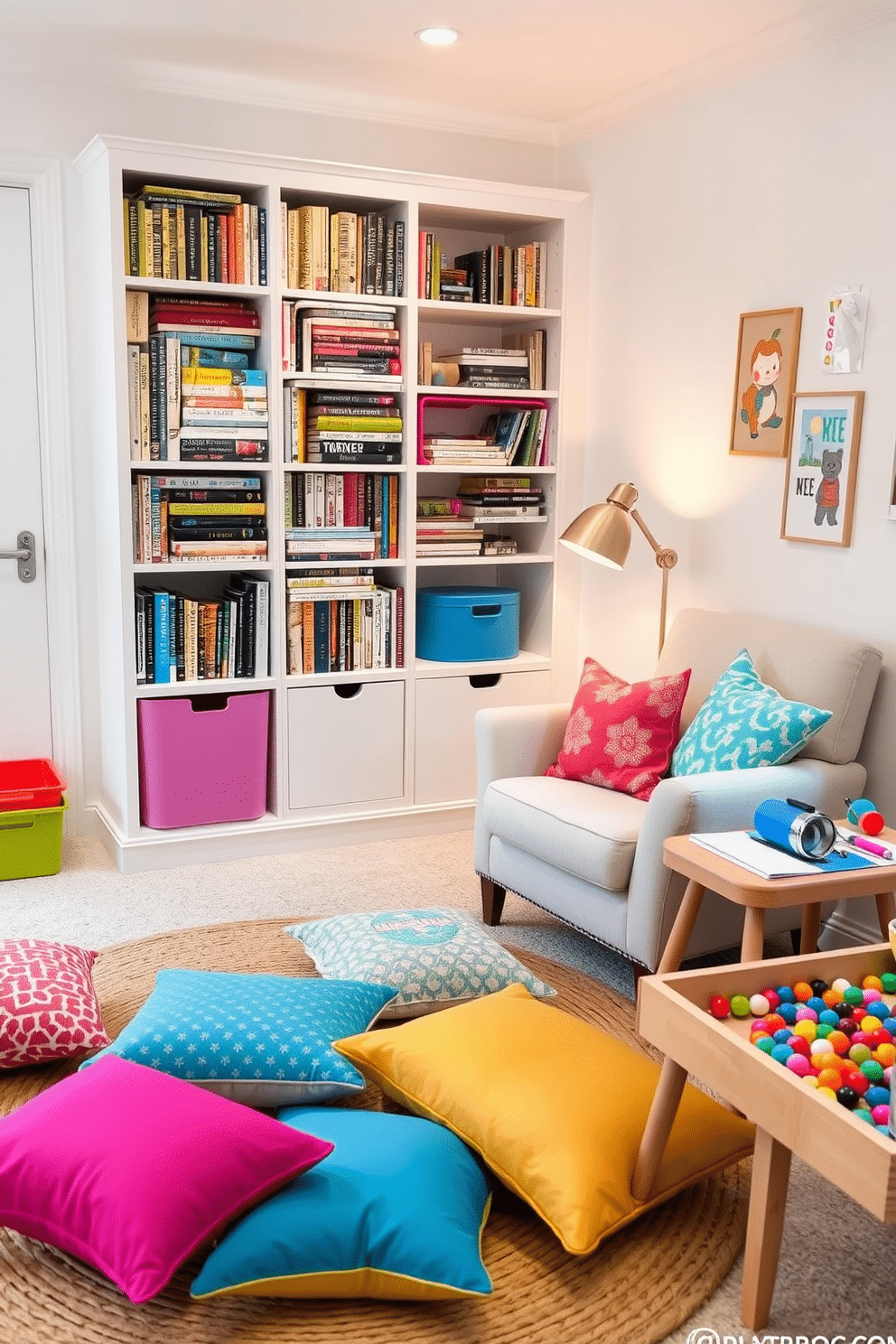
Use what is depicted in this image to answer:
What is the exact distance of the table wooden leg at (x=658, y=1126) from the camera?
1.91 m

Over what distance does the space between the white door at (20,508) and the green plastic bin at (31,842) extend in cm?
42

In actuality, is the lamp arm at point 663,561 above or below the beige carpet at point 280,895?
above

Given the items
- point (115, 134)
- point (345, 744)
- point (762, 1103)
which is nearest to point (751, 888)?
point (762, 1103)

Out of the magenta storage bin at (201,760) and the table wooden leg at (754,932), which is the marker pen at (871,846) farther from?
the magenta storage bin at (201,760)

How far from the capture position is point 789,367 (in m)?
3.31

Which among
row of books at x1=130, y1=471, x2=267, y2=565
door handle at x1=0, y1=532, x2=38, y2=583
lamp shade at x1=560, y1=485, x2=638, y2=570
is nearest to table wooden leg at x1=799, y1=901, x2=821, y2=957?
lamp shade at x1=560, y1=485, x2=638, y2=570

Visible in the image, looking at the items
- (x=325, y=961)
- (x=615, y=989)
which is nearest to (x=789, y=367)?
(x=615, y=989)

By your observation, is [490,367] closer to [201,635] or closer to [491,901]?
[201,635]

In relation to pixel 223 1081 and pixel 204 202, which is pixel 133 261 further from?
pixel 223 1081

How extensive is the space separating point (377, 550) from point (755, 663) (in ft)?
4.45

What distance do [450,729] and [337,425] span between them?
1.09 meters

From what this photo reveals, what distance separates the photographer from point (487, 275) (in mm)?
4043

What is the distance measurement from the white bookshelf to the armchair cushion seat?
2.73 ft

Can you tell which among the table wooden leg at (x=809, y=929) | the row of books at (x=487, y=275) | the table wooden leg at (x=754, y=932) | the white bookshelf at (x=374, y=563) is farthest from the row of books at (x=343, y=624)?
the table wooden leg at (x=754, y=932)
